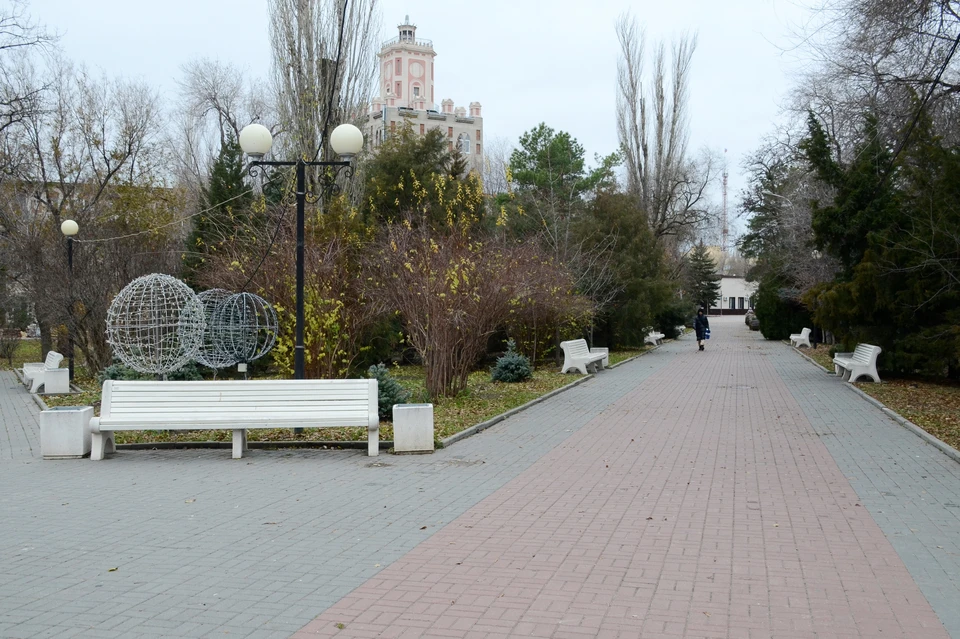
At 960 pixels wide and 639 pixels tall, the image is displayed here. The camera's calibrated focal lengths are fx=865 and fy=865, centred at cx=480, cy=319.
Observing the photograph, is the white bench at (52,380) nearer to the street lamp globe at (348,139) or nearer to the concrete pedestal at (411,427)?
Result: the street lamp globe at (348,139)

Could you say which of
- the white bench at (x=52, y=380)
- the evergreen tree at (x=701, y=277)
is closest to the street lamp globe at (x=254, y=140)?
the white bench at (x=52, y=380)

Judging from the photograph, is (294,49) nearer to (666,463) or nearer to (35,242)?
(35,242)

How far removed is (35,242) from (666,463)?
22.3m

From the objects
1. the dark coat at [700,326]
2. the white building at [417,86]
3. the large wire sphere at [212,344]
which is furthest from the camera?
the white building at [417,86]

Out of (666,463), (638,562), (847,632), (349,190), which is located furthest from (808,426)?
(349,190)

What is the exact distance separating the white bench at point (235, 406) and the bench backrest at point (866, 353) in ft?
46.2

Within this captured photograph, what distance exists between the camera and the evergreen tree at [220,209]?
25.2 meters

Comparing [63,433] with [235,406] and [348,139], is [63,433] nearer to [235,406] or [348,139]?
[235,406]

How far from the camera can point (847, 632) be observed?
4.54m

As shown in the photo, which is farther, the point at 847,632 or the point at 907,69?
the point at 907,69

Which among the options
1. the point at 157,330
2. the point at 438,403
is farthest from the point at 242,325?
the point at 438,403

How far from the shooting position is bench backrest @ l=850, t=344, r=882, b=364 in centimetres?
2006

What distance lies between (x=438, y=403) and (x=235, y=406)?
5.71 metres

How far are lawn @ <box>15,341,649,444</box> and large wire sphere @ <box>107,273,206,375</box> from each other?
49.4 inches
